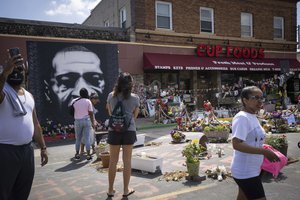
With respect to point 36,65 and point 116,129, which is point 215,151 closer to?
point 116,129

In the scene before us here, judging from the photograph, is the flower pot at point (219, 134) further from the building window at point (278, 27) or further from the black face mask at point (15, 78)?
the building window at point (278, 27)

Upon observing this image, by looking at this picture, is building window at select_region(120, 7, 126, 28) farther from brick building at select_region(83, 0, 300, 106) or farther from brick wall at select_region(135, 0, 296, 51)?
brick wall at select_region(135, 0, 296, 51)

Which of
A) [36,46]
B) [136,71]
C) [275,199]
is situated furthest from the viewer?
[136,71]

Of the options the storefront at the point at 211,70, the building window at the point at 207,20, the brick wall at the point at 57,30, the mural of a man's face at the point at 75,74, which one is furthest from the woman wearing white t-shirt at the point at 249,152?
the building window at the point at 207,20

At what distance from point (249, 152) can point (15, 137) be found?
220 centimetres

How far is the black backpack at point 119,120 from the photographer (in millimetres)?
4395

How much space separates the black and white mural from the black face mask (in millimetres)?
8839

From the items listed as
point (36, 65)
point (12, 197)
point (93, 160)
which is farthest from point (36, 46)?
point (12, 197)

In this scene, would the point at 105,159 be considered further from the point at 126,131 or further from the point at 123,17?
the point at 123,17

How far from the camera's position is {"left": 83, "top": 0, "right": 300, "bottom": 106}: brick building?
1702 centimetres

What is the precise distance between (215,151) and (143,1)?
11813 millimetres

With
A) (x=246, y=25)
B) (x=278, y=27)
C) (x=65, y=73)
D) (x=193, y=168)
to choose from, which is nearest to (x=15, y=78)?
(x=193, y=168)

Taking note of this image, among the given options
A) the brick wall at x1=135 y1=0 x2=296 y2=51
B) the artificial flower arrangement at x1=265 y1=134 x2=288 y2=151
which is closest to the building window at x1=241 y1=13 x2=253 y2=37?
the brick wall at x1=135 y1=0 x2=296 y2=51

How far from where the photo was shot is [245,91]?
3.09 m
